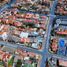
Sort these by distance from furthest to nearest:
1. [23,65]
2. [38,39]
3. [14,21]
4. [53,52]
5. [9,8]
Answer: [9,8], [14,21], [38,39], [53,52], [23,65]

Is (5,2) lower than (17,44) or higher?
higher

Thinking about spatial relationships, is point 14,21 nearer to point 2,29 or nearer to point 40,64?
point 2,29

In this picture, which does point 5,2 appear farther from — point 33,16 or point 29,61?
point 29,61

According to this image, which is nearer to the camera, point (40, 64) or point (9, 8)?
point (40, 64)

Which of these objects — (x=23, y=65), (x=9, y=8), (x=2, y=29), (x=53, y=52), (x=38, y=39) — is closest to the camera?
(x=23, y=65)

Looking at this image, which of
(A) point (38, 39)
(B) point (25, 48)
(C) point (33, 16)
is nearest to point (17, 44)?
(B) point (25, 48)

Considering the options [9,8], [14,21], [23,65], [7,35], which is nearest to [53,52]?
[23,65]
